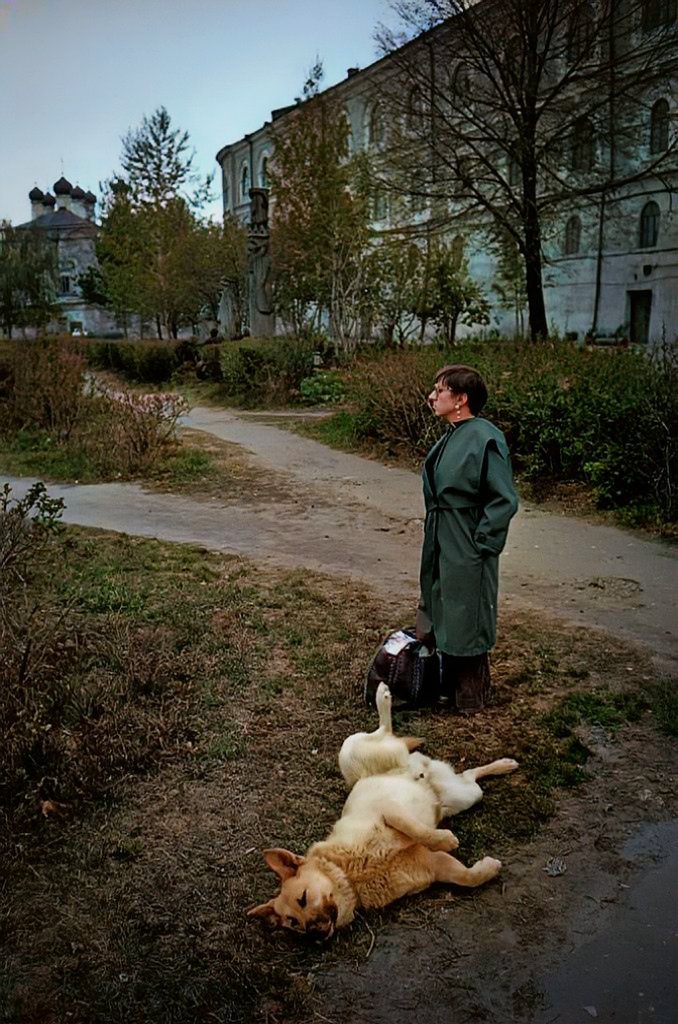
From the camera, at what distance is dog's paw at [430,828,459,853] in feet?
10.8

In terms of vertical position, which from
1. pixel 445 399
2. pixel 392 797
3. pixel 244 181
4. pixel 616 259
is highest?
pixel 244 181

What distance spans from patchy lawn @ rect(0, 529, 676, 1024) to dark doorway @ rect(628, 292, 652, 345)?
103ft

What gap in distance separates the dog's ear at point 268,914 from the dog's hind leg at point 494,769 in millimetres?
1153

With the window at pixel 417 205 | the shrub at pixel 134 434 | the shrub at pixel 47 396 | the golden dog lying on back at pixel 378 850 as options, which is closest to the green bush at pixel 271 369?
the window at pixel 417 205

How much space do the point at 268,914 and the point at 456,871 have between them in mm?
689

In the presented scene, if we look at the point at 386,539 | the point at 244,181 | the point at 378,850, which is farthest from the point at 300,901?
the point at 244,181

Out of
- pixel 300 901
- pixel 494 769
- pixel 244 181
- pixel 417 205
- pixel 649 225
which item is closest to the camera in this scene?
pixel 300 901

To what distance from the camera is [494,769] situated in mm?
3982

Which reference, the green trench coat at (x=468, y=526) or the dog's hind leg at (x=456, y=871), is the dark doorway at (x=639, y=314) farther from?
the dog's hind leg at (x=456, y=871)

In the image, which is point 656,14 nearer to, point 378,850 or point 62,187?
point 378,850

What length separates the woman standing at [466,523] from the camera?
4.43m

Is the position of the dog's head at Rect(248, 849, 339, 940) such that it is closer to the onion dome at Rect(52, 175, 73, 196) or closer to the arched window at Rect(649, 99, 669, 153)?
the arched window at Rect(649, 99, 669, 153)

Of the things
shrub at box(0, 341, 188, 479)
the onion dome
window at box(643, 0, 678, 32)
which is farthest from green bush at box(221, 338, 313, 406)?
the onion dome

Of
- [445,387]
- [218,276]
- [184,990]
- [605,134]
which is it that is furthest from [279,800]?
[218,276]
